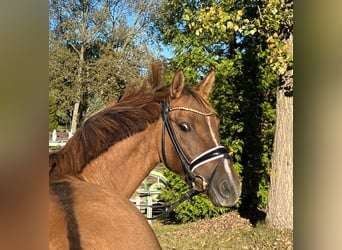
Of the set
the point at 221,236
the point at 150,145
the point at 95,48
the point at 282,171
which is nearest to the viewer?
the point at 150,145

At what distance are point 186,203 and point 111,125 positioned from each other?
8.13 ft

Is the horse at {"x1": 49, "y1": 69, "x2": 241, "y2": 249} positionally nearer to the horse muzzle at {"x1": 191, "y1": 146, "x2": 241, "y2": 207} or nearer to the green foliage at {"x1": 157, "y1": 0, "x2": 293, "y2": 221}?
the horse muzzle at {"x1": 191, "y1": 146, "x2": 241, "y2": 207}

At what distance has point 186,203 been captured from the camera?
12.6 feet

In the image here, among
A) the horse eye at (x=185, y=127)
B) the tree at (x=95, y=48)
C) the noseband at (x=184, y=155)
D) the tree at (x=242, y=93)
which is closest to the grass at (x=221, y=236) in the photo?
the tree at (x=242, y=93)

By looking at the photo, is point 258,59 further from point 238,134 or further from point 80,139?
point 80,139

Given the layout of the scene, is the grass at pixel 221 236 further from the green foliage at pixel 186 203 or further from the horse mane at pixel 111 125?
the horse mane at pixel 111 125

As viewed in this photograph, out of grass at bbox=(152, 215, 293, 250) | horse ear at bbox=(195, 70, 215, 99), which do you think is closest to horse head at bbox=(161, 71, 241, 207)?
horse ear at bbox=(195, 70, 215, 99)

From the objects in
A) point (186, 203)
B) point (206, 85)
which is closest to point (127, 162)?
point (206, 85)

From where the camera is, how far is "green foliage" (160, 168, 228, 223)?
3.80 metres

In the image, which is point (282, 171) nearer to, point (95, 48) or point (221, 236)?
point (221, 236)

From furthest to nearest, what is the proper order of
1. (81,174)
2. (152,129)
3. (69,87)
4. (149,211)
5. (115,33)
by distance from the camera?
1. (115,33)
2. (69,87)
3. (149,211)
4. (152,129)
5. (81,174)
